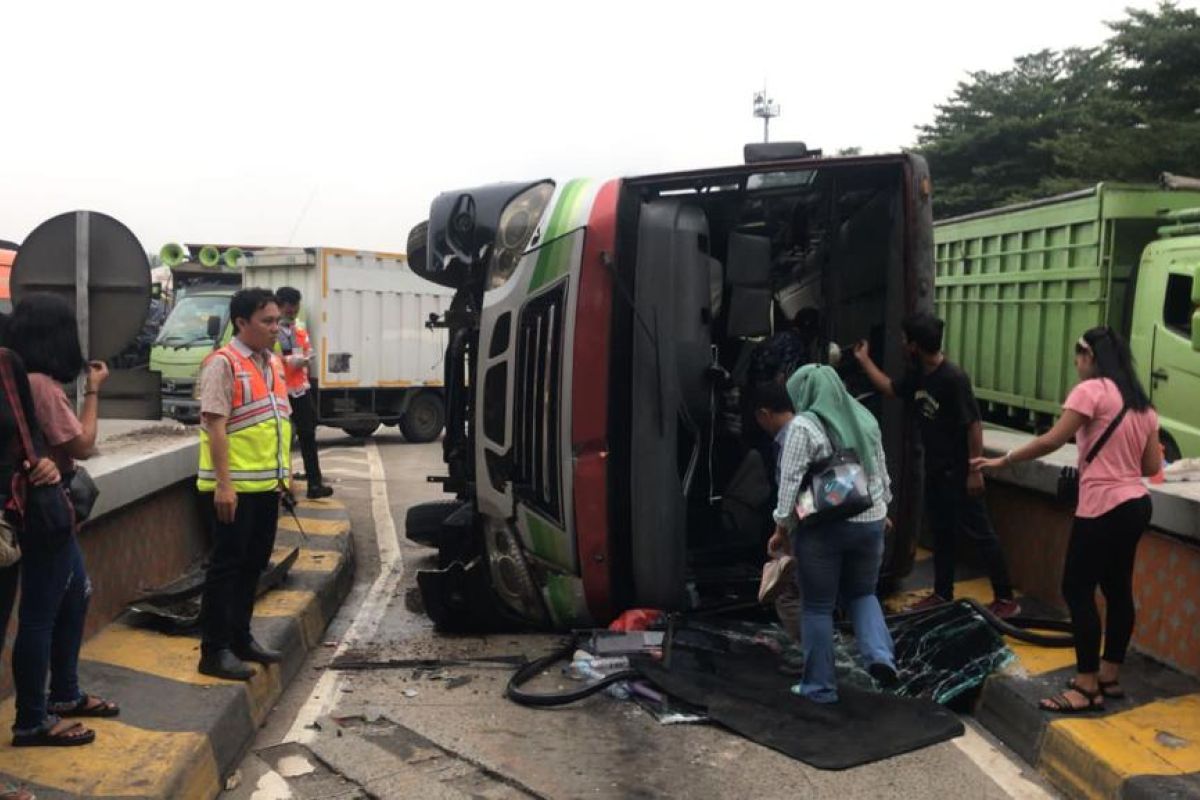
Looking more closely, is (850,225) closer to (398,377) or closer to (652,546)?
(652,546)

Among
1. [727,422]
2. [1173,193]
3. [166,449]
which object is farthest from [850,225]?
[1173,193]

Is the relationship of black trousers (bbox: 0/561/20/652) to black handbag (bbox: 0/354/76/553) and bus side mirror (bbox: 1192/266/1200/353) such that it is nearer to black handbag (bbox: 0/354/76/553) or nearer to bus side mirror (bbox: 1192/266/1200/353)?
black handbag (bbox: 0/354/76/553)

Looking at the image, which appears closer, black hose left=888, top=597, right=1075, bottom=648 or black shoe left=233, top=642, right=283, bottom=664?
black shoe left=233, top=642, right=283, bottom=664

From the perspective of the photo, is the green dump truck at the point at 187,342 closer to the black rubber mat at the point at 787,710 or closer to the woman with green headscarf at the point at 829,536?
the black rubber mat at the point at 787,710

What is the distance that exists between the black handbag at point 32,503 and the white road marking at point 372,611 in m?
1.48

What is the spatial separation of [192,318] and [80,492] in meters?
14.1

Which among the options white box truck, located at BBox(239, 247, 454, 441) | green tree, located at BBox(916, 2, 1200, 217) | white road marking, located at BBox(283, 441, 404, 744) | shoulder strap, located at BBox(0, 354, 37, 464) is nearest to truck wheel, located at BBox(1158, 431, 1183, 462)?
white road marking, located at BBox(283, 441, 404, 744)

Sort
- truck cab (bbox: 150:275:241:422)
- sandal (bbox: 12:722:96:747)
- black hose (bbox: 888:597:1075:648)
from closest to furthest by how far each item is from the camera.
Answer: sandal (bbox: 12:722:96:747), black hose (bbox: 888:597:1075:648), truck cab (bbox: 150:275:241:422)

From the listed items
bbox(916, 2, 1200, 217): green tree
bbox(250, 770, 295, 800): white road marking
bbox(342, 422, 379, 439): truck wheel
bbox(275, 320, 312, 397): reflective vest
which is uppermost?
bbox(916, 2, 1200, 217): green tree

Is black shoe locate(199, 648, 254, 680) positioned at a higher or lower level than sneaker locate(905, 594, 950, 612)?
higher

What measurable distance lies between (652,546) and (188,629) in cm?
244

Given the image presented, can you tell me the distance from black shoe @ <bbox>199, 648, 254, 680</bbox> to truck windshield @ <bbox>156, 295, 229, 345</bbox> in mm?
12710

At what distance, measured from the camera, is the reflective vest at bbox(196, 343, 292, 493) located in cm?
482

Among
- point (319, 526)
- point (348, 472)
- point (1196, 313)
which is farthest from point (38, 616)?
point (348, 472)
